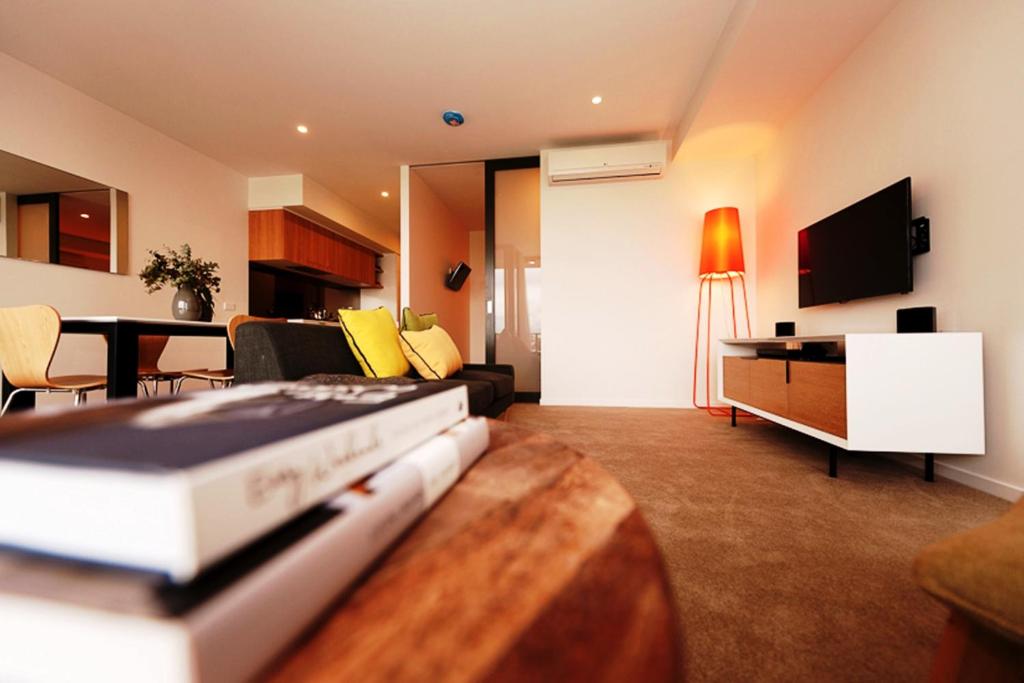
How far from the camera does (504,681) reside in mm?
166

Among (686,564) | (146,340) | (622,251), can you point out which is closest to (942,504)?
(686,564)

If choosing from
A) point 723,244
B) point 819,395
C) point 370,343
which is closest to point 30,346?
point 370,343

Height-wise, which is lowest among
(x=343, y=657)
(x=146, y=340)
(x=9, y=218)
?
(x=343, y=657)

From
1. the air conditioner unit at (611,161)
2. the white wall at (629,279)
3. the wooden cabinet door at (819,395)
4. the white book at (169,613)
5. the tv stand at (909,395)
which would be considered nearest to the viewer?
the white book at (169,613)

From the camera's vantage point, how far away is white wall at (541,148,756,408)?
12.2 ft

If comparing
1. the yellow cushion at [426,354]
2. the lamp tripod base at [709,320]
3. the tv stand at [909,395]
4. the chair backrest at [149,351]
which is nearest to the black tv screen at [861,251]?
the tv stand at [909,395]

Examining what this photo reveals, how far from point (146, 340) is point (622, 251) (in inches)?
164

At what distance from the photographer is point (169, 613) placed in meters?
0.14

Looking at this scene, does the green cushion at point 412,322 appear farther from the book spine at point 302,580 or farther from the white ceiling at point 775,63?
the white ceiling at point 775,63

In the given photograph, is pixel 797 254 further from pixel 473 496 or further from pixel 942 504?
pixel 473 496

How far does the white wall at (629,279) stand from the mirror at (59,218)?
3789 millimetres

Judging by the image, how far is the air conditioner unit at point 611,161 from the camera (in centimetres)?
359

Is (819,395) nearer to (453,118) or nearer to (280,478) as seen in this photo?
(280,478)

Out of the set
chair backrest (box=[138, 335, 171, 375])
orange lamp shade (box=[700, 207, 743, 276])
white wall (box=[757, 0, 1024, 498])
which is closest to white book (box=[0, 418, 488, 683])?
white wall (box=[757, 0, 1024, 498])
